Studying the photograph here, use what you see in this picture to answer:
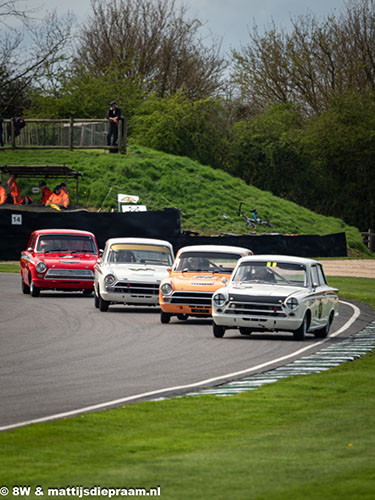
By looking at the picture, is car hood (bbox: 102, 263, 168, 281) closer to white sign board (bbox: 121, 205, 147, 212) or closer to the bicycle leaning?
white sign board (bbox: 121, 205, 147, 212)

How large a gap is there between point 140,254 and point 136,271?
4.32 ft

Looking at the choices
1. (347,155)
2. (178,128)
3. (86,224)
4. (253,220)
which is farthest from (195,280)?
(347,155)

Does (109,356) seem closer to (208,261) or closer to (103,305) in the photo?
(208,261)

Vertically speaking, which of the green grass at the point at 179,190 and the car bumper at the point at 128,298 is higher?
the green grass at the point at 179,190

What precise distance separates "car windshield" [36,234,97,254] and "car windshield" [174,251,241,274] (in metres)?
6.48

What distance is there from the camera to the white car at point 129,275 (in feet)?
74.9

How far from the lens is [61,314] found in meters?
22.2

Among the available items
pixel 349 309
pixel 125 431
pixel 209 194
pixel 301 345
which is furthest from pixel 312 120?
pixel 125 431

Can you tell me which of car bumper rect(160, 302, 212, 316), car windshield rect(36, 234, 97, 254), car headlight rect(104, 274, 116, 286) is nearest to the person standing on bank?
car windshield rect(36, 234, 97, 254)

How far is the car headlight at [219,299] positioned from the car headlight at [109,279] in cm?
536

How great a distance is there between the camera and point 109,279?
22859mm

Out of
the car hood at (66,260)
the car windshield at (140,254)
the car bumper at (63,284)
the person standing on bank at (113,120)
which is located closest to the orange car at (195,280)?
the car windshield at (140,254)

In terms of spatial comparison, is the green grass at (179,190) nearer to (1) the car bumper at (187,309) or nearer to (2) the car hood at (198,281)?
(2) the car hood at (198,281)

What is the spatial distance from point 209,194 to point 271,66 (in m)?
26.1
